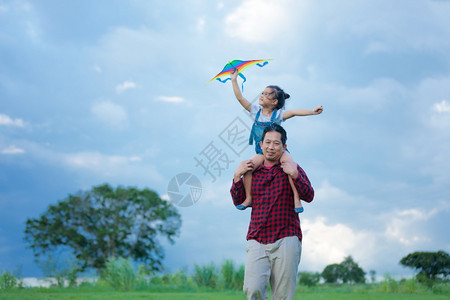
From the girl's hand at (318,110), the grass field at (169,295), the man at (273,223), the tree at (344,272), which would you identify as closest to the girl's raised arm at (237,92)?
the girl's hand at (318,110)

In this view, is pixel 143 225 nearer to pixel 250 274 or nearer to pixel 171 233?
pixel 171 233

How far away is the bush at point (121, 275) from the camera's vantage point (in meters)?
12.0

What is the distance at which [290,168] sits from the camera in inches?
161

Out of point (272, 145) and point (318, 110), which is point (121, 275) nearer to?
point (318, 110)

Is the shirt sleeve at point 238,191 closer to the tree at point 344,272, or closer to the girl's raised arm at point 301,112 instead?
the girl's raised arm at point 301,112

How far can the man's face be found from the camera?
4.24 m

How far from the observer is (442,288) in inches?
442

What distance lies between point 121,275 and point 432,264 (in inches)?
311

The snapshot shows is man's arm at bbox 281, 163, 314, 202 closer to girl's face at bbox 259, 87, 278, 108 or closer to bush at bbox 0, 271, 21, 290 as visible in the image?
girl's face at bbox 259, 87, 278, 108

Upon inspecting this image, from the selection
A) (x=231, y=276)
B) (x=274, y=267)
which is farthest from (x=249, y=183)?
(x=231, y=276)

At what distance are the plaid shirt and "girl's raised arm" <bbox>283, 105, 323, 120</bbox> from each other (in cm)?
83

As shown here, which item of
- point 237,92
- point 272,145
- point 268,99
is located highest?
point 237,92

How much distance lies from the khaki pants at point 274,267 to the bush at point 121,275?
8.64m

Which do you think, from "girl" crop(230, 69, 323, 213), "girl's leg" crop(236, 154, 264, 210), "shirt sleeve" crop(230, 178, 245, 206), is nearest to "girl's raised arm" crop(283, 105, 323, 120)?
"girl" crop(230, 69, 323, 213)
